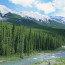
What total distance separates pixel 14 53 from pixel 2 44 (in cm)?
1207

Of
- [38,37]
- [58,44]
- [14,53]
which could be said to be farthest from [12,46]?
[58,44]

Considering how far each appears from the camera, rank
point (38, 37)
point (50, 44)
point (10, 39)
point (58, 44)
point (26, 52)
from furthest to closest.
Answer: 1. point (58, 44)
2. point (50, 44)
3. point (38, 37)
4. point (26, 52)
5. point (10, 39)

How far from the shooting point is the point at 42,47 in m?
133

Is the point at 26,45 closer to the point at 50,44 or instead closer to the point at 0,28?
the point at 0,28

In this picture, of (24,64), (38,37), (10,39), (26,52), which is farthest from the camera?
(38,37)

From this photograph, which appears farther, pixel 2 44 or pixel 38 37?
pixel 38 37

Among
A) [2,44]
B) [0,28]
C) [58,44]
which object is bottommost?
[58,44]

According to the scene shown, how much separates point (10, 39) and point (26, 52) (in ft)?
62.6

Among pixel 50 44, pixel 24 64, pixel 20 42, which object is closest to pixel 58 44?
pixel 50 44

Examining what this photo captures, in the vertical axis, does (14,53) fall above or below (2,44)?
below

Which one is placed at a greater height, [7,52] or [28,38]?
[28,38]

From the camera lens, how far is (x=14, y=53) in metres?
92.2

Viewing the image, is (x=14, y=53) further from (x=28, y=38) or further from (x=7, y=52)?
(x=28, y=38)

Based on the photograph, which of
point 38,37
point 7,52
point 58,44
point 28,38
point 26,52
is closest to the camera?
point 7,52
